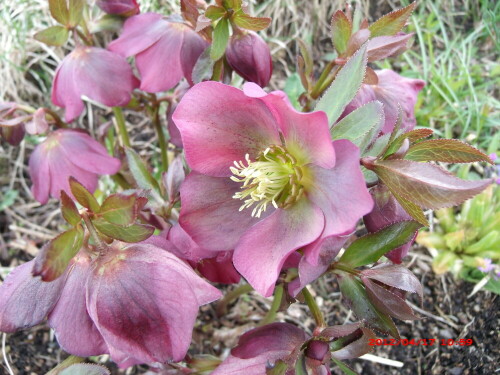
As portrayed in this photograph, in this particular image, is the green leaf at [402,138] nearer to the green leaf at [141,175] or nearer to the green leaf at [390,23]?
the green leaf at [390,23]

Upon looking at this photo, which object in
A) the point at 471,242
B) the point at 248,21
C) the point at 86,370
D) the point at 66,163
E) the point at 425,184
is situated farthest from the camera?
the point at 471,242

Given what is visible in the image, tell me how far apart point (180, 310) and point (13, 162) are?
1.34 meters

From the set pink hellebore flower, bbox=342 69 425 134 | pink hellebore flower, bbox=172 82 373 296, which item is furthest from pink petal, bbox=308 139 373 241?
pink hellebore flower, bbox=342 69 425 134

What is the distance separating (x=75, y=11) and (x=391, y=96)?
0.58 metres

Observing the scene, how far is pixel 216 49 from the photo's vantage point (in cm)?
82

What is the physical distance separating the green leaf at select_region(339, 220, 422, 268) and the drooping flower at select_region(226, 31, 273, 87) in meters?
0.31

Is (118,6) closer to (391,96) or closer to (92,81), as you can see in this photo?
(92,81)

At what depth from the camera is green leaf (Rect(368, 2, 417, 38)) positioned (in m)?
0.87

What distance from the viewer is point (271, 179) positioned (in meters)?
0.73

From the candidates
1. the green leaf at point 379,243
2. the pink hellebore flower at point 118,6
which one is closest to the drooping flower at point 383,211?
the green leaf at point 379,243

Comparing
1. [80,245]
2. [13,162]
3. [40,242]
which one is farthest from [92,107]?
[80,245]

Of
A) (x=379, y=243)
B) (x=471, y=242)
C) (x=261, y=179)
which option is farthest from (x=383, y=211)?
(x=471, y=242)

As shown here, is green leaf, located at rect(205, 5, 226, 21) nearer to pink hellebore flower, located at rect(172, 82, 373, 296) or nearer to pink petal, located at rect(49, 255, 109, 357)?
pink hellebore flower, located at rect(172, 82, 373, 296)

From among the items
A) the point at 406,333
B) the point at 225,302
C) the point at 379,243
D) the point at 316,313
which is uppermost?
the point at 379,243
